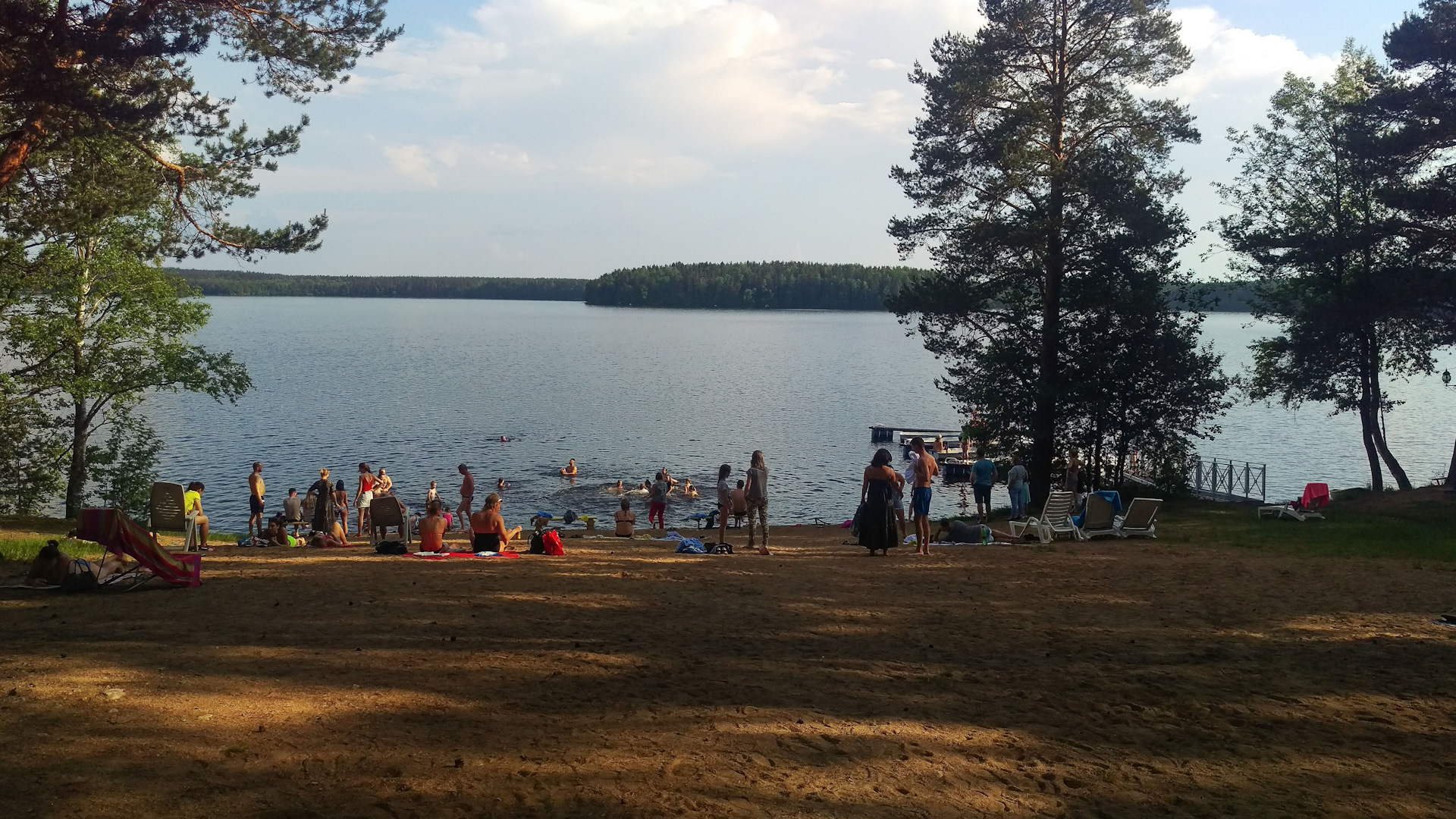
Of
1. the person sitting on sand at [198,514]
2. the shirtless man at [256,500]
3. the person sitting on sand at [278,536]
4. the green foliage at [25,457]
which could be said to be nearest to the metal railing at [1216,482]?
the person sitting on sand at [278,536]

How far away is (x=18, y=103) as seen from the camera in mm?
11539

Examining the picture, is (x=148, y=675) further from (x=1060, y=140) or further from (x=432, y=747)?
(x=1060, y=140)

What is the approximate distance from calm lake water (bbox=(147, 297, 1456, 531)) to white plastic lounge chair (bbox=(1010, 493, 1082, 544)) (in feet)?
42.0

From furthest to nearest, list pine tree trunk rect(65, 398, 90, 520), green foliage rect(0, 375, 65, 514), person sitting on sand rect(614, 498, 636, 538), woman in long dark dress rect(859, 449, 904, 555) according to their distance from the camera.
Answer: pine tree trunk rect(65, 398, 90, 520) → green foliage rect(0, 375, 65, 514) → person sitting on sand rect(614, 498, 636, 538) → woman in long dark dress rect(859, 449, 904, 555)

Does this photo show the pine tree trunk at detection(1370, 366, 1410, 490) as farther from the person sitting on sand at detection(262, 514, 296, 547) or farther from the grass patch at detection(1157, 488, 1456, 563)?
the person sitting on sand at detection(262, 514, 296, 547)

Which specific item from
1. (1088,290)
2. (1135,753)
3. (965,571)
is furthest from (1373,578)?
(1088,290)

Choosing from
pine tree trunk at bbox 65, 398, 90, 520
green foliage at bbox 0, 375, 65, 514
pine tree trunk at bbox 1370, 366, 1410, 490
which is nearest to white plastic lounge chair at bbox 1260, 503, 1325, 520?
pine tree trunk at bbox 1370, 366, 1410, 490

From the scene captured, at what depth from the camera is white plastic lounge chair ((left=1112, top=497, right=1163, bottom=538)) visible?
1692 centimetres

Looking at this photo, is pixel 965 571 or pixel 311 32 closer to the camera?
pixel 965 571

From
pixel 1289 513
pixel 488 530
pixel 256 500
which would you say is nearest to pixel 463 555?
pixel 488 530

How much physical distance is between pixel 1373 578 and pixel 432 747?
38.1ft

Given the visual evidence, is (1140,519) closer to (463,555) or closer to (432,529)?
(463,555)

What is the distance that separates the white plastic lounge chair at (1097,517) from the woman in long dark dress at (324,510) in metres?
13.3

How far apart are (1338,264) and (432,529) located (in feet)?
73.2
